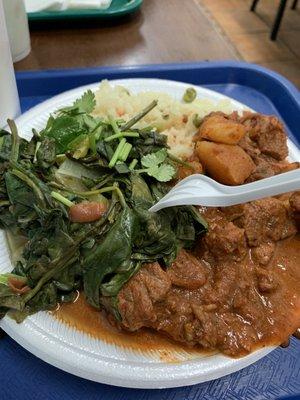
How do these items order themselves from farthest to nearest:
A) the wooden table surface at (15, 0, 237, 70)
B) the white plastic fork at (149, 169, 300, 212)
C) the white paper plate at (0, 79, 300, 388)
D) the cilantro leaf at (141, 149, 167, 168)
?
the wooden table surface at (15, 0, 237, 70) → the cilantro leaf at (141, 149, 167, 168) → the white paper plate at (0, 79, 300, 388) → the white plastic fork at (149, 169, 300, 212)

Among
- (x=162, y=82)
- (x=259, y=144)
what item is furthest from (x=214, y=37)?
(x=259, y=144)

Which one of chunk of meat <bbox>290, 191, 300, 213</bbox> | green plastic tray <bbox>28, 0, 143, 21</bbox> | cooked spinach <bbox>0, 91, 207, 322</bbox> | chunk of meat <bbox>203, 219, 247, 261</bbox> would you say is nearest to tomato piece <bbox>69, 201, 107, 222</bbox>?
cooked spinach <bbox>0, 91, 207, 322</bbox>

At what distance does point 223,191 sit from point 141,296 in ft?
1.38

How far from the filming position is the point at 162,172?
1.57 m

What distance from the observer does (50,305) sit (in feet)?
4.57

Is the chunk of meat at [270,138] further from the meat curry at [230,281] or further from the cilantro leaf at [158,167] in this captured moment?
the cilantro leaf at [158,167]

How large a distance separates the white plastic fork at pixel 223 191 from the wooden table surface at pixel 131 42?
1664 mm

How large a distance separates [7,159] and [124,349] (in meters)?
0.85

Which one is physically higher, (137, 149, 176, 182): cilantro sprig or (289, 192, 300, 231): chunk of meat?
(137, 149, 176, 182): cilantro sprig

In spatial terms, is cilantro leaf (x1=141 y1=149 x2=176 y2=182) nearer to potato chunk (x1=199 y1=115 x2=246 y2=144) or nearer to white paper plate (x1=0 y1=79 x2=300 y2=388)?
potato chunk (x1=199 y1=115 x2=246 y2=144)

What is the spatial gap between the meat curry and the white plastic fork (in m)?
0.20

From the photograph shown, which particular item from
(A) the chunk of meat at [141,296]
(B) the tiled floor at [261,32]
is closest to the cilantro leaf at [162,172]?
(A) the chunk of meat at [141,296]

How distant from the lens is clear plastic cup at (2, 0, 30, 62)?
90.7 inches

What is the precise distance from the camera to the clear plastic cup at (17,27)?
2303 millimetres
